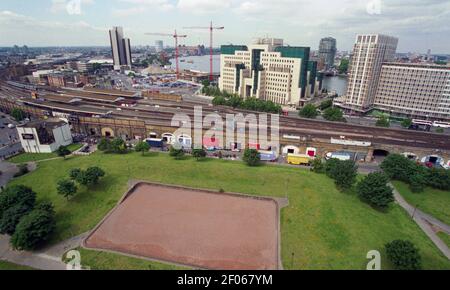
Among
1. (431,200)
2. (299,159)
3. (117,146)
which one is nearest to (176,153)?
(117,146)

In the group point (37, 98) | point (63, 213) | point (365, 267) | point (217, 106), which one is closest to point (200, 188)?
point (63, 213)

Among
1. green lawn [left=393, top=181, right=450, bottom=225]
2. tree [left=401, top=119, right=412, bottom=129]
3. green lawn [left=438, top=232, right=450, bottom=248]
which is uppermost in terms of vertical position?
tree [left=401, top=119, right=412, bottom=129]

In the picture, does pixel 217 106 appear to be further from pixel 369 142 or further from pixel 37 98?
pixel 37 98

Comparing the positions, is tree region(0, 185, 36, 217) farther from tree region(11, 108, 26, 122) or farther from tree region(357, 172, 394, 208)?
tree region(11, 108, 26, 122)

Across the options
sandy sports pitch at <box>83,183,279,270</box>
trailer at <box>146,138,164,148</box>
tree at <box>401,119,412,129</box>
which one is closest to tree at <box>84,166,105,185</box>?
sandy sports pitch at <box>83,183,279,270</box>

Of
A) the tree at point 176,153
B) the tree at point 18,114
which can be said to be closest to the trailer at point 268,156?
the tree at point 176,153

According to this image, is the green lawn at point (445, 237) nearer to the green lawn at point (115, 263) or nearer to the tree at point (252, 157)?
the tree at point (252, 157)
